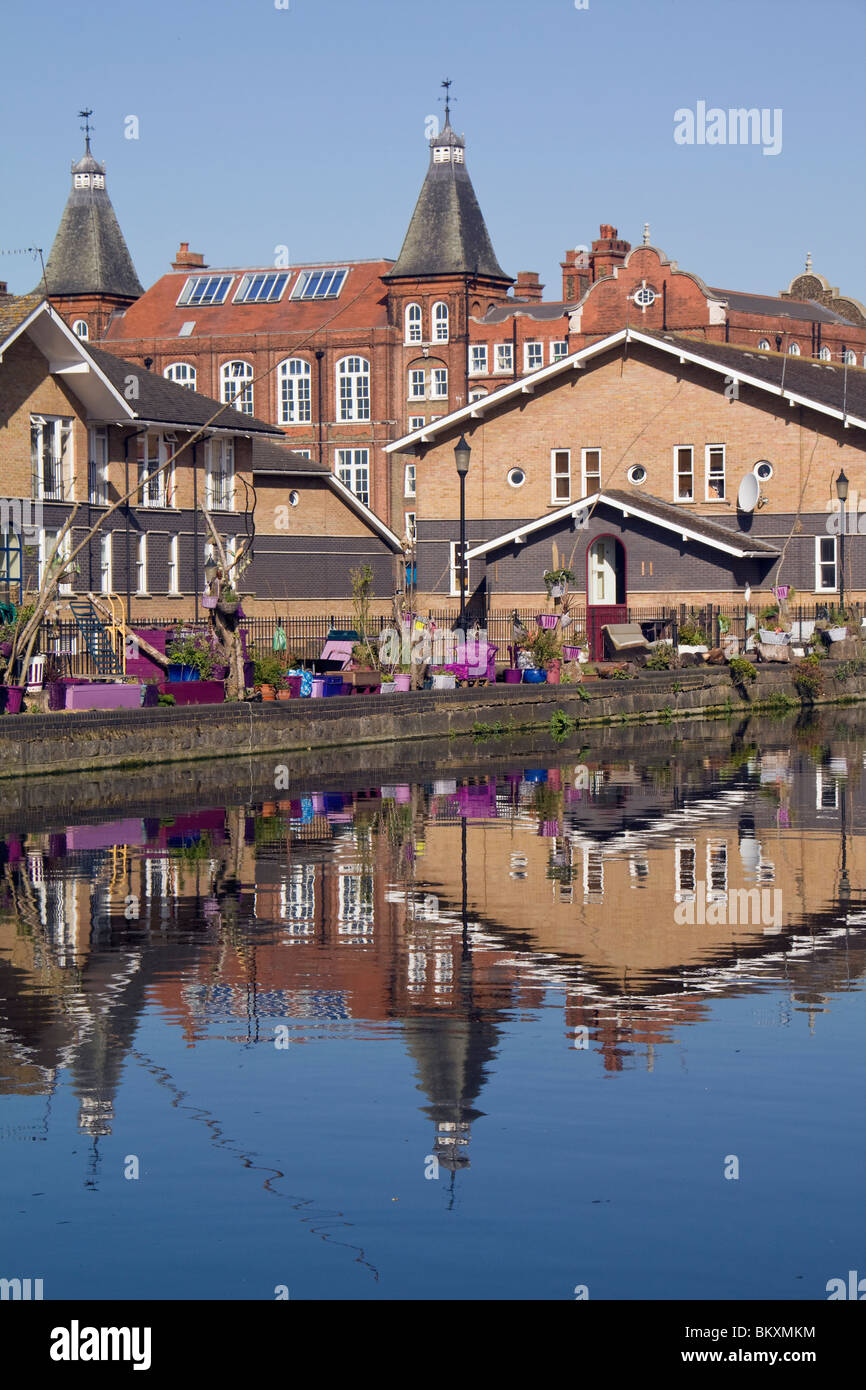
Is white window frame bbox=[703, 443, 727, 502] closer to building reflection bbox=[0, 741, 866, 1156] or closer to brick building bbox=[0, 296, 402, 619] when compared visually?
brick building bbox=[0, 296, 402, 619]

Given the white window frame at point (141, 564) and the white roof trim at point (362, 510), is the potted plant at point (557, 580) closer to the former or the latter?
the white window frame at point (141, 564)

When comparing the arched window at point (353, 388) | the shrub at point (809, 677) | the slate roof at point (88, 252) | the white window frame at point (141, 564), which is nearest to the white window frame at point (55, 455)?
the white window frame at point (141, 564)

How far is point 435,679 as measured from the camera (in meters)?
36.9

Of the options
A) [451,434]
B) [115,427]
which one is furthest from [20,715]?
[451,434]

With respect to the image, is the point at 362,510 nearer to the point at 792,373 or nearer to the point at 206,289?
the point at 792,373

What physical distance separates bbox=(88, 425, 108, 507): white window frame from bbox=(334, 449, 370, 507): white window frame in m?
54.0

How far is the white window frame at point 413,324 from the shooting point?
4085 inches

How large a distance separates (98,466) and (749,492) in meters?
18.4

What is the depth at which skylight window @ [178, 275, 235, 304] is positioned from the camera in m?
110

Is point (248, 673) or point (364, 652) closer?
point (248, 673)
